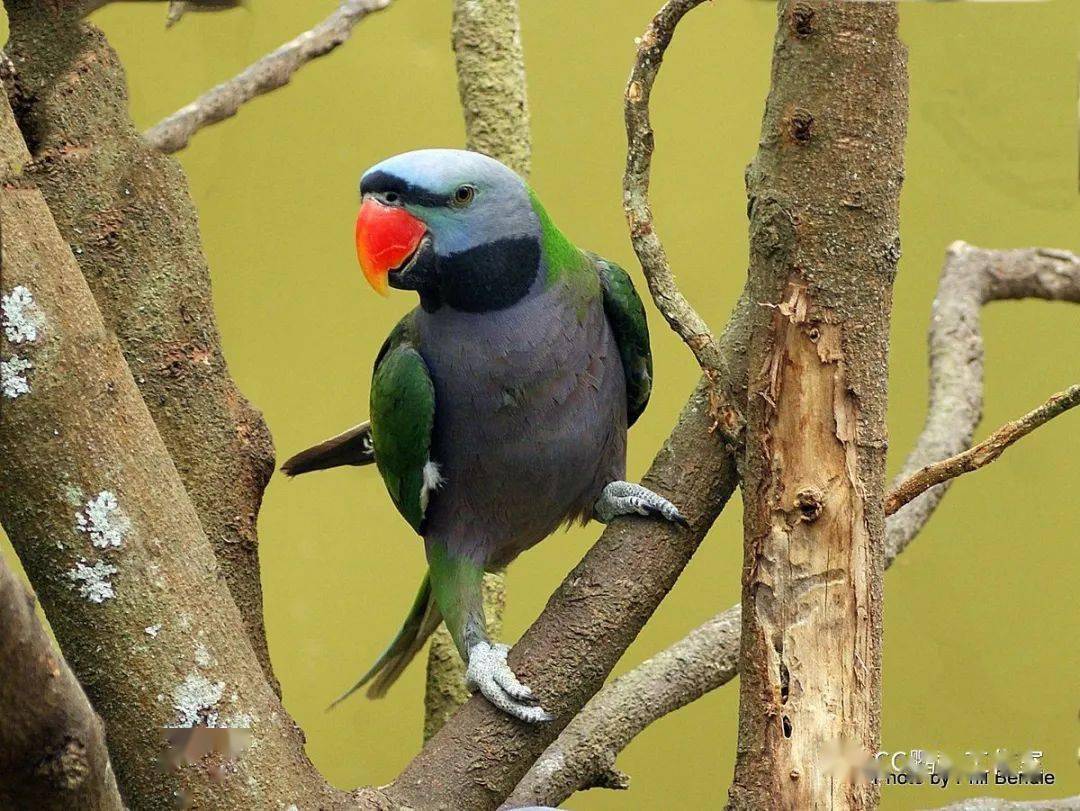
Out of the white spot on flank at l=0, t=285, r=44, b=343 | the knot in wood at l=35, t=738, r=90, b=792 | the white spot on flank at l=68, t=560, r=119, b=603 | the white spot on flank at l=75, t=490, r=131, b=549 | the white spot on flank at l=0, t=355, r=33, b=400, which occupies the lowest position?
the knot in wood at l=35, t=738, r=90, b=792

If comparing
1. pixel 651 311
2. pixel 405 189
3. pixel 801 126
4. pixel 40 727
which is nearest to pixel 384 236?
pixel 405 189

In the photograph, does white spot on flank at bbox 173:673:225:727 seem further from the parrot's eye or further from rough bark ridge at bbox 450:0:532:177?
rough bark ridge at bbox 450:0:532:177

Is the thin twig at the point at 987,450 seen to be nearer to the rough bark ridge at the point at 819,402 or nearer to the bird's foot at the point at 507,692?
the rough bark ridge at the point at 819,402

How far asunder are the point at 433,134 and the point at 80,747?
7.52 ft

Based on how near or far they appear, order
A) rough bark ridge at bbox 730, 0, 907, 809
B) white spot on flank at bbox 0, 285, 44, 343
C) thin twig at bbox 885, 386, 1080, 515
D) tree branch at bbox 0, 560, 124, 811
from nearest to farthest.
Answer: tree branch at bbox 0, 560, 124, 811
white spot on flank at bbox 0, 285, 44, 343
rough bark ridge at bbox 730, 0, 907, 809
thin twig at bbox 885, 386, 1080, 515

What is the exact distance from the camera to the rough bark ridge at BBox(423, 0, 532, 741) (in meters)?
2.07

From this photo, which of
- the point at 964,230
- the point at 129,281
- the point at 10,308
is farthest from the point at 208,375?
the point at 964,230

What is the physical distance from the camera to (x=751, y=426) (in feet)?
4.06

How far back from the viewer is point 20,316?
3.13ft

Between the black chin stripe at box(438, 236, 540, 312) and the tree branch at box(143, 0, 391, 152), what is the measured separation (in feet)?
2.55

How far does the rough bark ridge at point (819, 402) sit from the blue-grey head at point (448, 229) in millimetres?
434

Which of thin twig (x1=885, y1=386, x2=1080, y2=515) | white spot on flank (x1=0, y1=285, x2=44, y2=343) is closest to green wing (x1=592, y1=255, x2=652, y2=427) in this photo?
thin twig (x1=885, y1=386, x2=1080, y2=515)

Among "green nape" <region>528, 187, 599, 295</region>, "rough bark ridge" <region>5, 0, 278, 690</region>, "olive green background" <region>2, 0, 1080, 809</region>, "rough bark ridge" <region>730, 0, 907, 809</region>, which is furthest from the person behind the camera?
"olive green background" <region>2, 0, 1080, 809</region>

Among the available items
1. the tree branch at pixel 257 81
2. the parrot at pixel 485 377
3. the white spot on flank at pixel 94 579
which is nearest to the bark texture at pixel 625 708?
the parrot at pixel 485 377
